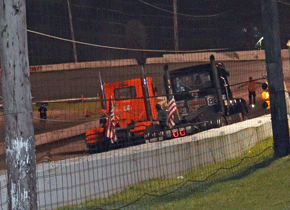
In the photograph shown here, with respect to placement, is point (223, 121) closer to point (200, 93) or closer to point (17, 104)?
point (200, 93)

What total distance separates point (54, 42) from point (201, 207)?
1747 centimetres

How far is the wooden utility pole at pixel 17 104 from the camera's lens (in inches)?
202

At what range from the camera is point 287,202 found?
686 centimetres

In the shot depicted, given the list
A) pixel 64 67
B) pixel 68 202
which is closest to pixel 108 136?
pixel 68 202

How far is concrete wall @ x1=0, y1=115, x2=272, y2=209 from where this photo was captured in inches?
316

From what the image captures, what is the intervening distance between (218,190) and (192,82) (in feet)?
30.3

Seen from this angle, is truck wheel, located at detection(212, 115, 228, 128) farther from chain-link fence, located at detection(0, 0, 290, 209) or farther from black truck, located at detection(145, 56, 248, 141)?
black truck, located at detection(145, 56, 248, 141)

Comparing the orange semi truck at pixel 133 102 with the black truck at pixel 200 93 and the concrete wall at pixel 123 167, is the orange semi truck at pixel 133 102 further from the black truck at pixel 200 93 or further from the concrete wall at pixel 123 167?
the concrete wall at pixel 123 167

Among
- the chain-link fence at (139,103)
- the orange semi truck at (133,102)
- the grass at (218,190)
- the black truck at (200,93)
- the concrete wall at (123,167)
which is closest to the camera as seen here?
the grass at (218,190)

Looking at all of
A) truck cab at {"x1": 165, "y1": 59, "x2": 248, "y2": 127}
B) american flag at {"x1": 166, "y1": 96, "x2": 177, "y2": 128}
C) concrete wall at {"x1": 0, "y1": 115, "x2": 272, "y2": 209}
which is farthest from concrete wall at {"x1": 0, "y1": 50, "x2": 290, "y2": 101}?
concrete wall at {"x1": 0, "y1": 115, "x2": 272, "y2": 209}

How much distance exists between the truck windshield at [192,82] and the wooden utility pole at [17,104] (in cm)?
1249

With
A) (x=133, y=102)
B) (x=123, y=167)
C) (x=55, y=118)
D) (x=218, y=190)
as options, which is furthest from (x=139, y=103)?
(x=218, y=190)

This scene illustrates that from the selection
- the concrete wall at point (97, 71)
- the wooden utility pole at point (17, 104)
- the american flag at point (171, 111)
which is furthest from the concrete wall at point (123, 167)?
the concrete wall at point (97, 71)

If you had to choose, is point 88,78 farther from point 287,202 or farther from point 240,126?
point 287,202
